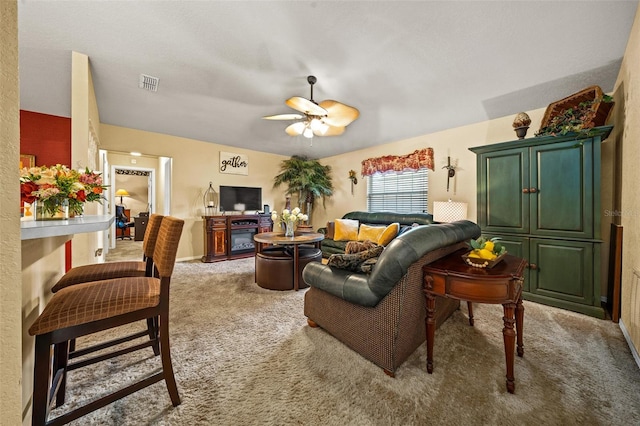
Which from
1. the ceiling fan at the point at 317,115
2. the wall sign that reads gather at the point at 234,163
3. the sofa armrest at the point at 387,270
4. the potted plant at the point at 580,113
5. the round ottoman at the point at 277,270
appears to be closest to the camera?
the sofa armrest at the point at 387,270

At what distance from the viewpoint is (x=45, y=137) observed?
3.61 meters

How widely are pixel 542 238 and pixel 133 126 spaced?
6101 millimetres

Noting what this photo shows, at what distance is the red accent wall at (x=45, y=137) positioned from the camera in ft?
11.5

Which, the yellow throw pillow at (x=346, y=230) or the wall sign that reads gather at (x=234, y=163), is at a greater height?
the wall sign that reads gather at (x=234, y=163)

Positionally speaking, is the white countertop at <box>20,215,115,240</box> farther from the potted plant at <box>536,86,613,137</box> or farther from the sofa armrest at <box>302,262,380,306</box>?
the potted plant at <box>536,86,613,137</box>

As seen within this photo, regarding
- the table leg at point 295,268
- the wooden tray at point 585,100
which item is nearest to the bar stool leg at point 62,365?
the table leg at point 295,268

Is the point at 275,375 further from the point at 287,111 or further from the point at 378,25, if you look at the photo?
the point at 287,111

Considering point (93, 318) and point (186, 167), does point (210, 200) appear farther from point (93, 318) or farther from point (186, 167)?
point (93, 318)

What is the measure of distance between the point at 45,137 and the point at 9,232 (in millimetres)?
4674

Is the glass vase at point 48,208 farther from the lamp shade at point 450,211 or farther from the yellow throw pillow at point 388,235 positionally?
the lamp shade at point 450,211

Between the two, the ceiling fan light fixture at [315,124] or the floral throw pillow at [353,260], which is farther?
the ceiling fan light fixture at [315,124]

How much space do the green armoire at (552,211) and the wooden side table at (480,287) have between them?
4.72 ft

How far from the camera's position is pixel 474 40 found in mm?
2217

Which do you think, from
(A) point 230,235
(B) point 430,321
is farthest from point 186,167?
(B) point 430,321
